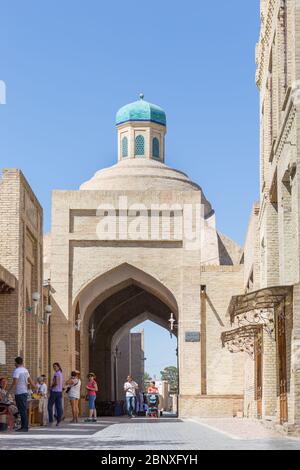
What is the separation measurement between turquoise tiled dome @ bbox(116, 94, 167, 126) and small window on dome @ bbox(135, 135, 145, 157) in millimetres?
782

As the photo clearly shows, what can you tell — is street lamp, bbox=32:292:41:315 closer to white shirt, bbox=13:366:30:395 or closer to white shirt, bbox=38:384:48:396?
white shirt, bbox=38:384:48:396

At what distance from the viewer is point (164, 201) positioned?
29750 mm

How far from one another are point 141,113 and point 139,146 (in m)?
1.36

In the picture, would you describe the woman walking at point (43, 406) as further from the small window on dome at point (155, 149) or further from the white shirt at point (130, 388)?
the small window on dome at point (155, 149)

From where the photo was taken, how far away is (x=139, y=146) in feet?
126

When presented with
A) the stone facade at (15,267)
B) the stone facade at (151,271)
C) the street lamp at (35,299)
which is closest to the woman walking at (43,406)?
the stone facade at (15,267)

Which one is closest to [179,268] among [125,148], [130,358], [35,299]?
[35,299]

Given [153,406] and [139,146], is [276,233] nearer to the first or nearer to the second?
[153,406]

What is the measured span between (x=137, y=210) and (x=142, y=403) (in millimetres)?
9699

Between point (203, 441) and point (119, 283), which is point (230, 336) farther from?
point (203, 441)

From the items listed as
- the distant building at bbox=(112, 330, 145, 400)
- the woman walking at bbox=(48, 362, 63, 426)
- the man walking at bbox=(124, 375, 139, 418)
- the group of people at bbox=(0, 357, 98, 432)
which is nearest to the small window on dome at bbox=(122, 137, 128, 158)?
the distant building at bbox=(112, 330, 145, 400)

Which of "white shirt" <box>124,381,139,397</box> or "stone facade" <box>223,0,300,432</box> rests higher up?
"stone facade" <box>223,0,300,432</box>

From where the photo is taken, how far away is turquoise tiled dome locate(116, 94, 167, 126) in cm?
3872

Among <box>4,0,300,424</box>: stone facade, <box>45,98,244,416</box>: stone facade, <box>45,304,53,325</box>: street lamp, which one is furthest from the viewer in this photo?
<box>45,98,244,416</box>: stone facade
